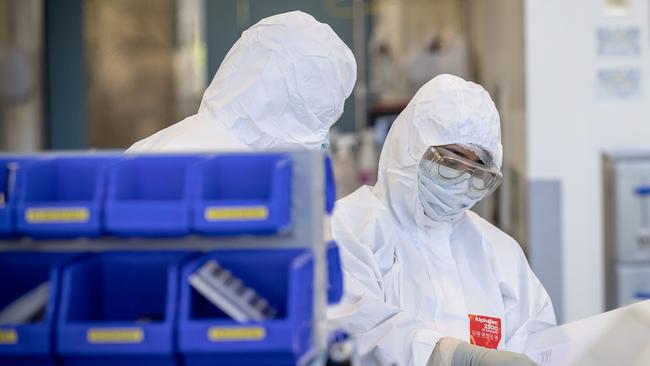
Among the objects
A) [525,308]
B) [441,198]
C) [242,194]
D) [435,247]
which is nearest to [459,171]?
[441,198]

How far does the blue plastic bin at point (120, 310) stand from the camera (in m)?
1.36

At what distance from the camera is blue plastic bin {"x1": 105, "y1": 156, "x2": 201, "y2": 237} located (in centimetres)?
137

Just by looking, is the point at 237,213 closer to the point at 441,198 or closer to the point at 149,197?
the point at 149,197

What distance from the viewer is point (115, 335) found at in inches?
53.7

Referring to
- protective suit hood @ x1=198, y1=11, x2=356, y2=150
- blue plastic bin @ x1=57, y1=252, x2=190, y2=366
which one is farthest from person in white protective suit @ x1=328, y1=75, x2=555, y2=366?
blue plastic bin @ x1=57, y1=252, x2=190, y2=366

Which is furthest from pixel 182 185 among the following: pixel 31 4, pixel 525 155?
pixel 31 4

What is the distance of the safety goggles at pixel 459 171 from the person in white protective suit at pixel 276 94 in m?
0.27

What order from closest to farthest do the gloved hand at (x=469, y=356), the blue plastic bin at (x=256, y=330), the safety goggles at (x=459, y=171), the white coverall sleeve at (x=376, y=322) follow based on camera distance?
1. the blue plastic bin at (x=256, y=330)
2. the gloved hand at (x=469, y=356)
3. the white coverall sleeve at (x=376, y=322)
4. the safety goggles at (x=459, y=171)

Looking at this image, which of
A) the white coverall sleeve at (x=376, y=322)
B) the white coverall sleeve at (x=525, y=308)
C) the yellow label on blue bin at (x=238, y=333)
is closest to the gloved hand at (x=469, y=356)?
the white coverall sleeve at (x=376, y=322)

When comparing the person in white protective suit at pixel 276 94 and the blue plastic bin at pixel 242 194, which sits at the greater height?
the person in white protective suit at pixel 276 94

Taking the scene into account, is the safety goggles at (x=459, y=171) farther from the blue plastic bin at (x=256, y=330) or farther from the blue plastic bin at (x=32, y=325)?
the blue plastic bin at (x=32, y=325)

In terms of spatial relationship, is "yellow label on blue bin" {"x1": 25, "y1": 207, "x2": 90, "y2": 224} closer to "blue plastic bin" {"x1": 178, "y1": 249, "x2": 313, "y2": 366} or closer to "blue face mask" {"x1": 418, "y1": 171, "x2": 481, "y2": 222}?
"blue plastic bin" {"x1": 178, "y1": 249, "x2": 313, "y2": 366}

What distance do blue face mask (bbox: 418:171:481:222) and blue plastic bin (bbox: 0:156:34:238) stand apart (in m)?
1.11

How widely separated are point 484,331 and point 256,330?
1013 millimetres
